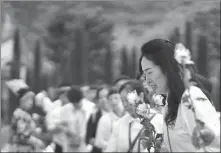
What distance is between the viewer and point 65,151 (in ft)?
14.1

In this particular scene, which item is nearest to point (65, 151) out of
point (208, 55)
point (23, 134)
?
Result: point (23, 134)

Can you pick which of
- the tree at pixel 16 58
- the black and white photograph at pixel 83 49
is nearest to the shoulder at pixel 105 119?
the black and white photograph at pixel 83 49

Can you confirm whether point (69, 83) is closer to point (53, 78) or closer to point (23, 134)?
point (53, 78)

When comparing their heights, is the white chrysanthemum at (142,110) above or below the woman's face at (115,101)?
above

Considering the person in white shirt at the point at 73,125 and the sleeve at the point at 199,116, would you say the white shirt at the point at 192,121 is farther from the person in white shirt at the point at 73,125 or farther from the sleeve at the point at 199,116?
the person in white shirt at the point at 73,125

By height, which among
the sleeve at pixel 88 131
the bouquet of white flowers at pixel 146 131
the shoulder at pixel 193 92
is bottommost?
the sleeve at pixel 88 131

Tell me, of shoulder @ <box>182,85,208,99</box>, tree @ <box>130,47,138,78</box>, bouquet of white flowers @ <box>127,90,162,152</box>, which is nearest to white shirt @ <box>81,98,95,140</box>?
tree @ <box>130,47,138,78</box>

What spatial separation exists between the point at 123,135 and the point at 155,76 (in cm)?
266

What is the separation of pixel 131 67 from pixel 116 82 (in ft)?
1.16

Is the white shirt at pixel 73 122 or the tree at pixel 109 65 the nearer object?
the white shirt at pixel 73 122

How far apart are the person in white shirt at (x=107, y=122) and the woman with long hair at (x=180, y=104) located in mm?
3454

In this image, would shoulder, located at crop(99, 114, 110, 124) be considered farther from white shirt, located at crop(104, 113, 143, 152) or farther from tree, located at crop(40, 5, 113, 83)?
tree, located at crop(40, 5, 113, 83)

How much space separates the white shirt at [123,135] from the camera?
3443 millimetres

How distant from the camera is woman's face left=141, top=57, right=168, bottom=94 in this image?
1.00m
